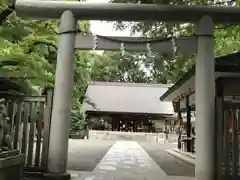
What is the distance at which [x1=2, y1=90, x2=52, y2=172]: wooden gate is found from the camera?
684 centimetres

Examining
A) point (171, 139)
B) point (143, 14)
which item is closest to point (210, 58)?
point (143, 14)

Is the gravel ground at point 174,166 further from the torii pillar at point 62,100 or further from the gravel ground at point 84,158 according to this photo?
the torii pillar at point 62,100

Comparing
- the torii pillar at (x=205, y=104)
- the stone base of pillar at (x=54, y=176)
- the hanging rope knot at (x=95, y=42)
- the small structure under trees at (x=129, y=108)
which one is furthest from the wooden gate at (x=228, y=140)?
the small structure under trees at (x=129, y=108)

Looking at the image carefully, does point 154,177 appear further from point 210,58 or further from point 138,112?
point 138,112

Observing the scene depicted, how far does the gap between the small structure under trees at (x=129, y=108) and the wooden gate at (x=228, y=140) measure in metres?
23.9

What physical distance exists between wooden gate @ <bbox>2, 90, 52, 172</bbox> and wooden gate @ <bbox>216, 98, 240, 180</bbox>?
11.2 feet

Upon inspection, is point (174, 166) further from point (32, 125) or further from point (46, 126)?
point (32, 125)

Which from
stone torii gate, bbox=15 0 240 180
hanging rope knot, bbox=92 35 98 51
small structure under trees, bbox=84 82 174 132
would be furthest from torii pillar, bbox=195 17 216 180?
small structure under trees, bbox=84 82 174 132

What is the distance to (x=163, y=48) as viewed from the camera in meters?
7.22

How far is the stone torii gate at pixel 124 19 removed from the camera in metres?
6.57

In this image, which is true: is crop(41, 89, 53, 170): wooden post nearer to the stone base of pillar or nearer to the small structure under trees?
the stone base of pillar

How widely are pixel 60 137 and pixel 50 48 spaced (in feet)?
11.4

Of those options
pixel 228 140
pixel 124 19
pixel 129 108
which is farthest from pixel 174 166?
pixel 129 108

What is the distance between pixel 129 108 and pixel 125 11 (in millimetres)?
25169
